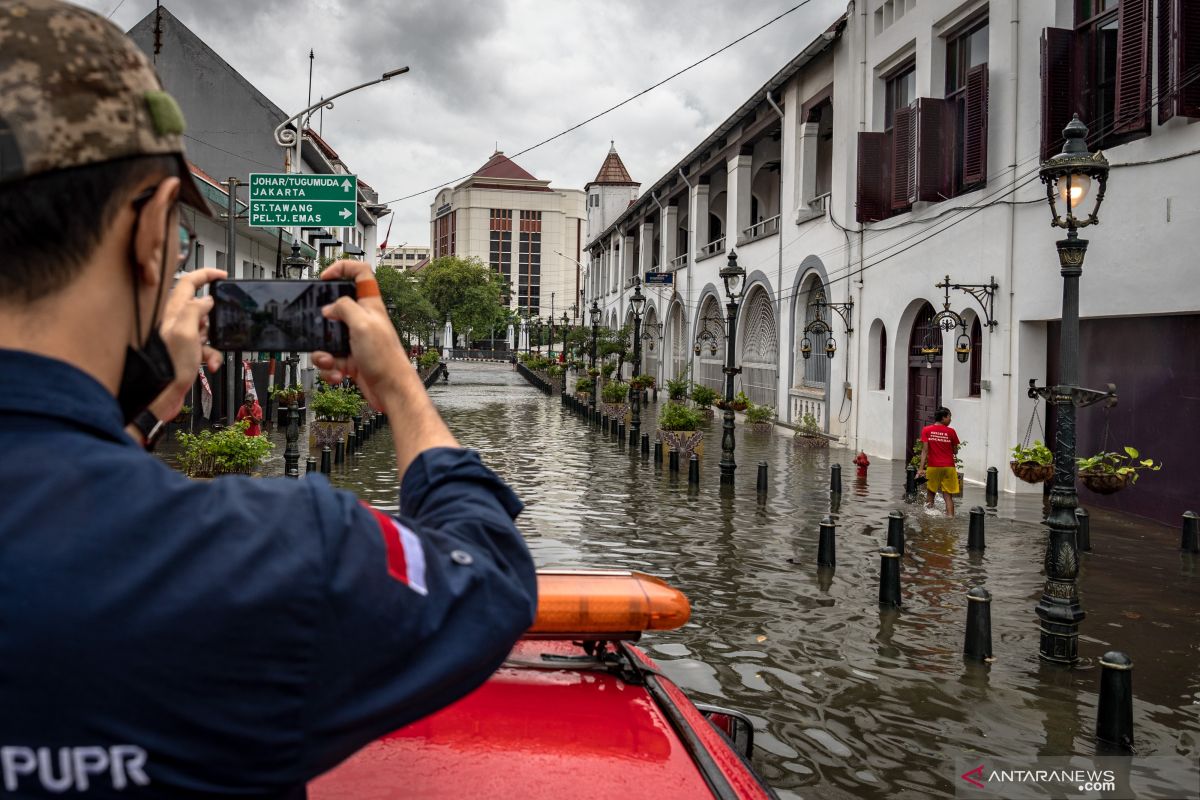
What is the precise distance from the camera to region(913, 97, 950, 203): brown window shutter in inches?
672

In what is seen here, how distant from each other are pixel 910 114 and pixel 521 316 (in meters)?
113

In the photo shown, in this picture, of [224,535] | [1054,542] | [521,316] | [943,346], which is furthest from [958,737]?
[521,316]

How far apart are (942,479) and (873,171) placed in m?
8.93

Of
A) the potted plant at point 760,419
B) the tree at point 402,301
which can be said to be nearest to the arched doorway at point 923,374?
the potted plant at point 760,419

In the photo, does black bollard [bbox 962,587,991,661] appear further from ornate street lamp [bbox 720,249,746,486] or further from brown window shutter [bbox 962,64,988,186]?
brown window shutter [bbox 962,64,988,186]

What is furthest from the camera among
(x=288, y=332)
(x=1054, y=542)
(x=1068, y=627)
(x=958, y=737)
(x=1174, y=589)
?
(x=1174, y=589)

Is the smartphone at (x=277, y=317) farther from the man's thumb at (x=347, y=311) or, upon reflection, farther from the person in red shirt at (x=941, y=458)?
the person in red shirt at (x=941, y=458)

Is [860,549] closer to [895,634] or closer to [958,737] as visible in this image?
[895,634]

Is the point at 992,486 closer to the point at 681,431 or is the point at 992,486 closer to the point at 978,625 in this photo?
the point at 681,431

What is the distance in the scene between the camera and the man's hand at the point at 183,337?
169 cm

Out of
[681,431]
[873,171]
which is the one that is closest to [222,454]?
[681,431]

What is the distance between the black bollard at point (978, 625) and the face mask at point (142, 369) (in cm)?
657

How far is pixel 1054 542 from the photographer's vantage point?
7.38 metres

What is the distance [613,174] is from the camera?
64.9m
